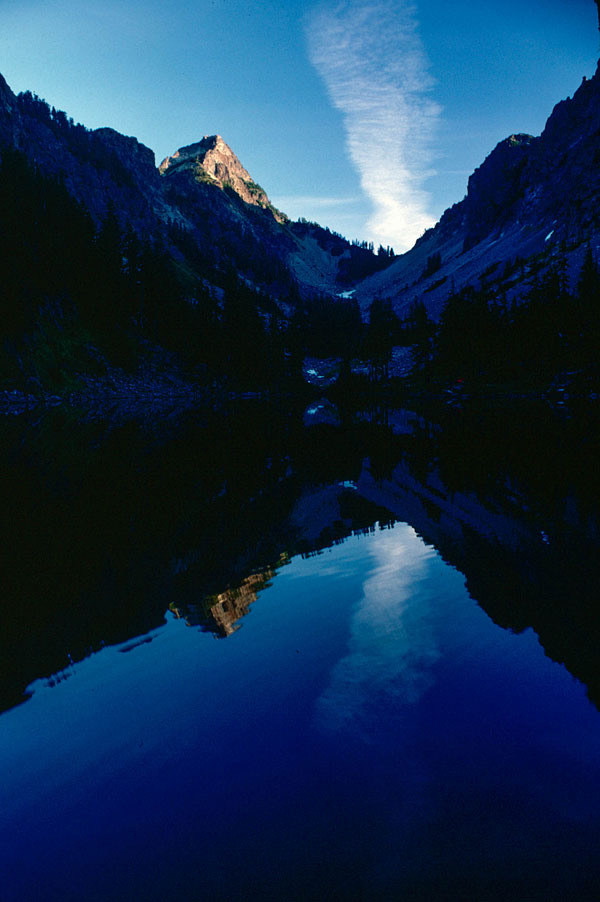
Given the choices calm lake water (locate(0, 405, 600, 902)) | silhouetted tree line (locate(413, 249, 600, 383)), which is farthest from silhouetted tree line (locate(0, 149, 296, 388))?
calm lake water (locate(0, 405, 600, 902))

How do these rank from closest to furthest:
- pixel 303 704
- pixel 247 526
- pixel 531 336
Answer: pixel 303 704 → pixel 247 526 → pixel 531 336

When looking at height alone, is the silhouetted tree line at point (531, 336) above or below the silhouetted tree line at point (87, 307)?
below

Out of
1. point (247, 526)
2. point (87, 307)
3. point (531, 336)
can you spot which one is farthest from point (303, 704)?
point (87, 307)

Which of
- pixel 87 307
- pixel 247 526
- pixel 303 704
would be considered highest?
pixel 87 307

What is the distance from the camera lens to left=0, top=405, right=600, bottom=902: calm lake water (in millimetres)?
4797

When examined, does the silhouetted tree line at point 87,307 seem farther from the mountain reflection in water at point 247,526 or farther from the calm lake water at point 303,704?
the calm lake water at point 303,704

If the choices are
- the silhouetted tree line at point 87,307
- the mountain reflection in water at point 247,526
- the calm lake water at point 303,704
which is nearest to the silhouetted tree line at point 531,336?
the silhouetted tree line at point 87,307

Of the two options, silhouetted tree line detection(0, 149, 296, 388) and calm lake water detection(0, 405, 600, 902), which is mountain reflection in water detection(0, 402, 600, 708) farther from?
silhouetted tree line detection(0, 149, 296, 388)

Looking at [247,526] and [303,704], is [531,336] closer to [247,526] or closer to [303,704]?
[247,526]

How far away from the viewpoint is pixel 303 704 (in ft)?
24.9

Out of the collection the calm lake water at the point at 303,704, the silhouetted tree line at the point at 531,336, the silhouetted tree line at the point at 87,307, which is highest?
the silhouetted tree line at the point at 87,307

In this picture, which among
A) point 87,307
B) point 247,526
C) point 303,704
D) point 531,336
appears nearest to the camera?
point 303,704

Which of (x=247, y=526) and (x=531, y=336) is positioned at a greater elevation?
(x=531, y=336)

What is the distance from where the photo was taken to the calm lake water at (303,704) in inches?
189
